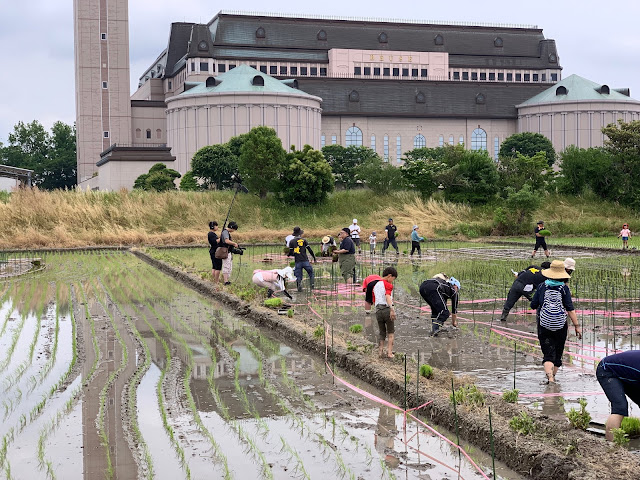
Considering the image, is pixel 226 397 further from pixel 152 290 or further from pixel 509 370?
pixel 152 290

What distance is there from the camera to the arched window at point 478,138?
88875mm

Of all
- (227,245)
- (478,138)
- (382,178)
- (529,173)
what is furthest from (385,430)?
(478,138)

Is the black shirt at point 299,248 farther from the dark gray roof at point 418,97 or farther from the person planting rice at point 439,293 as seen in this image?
the dark gray roof at point 418,97

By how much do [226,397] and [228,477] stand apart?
2518mm

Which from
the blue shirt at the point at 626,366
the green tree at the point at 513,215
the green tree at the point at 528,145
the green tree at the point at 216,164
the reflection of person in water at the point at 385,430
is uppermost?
the green tree at the point at 528,145

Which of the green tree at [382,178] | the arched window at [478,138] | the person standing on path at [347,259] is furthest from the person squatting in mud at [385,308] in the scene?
the arched window at [478,138]

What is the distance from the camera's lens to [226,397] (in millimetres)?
8977

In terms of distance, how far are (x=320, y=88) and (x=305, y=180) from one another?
38372mm

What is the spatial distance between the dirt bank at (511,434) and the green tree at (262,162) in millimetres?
38110

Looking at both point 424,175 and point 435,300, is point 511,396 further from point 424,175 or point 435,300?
point 424,175

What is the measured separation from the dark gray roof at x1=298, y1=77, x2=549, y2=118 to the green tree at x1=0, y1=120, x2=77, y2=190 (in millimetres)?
32502

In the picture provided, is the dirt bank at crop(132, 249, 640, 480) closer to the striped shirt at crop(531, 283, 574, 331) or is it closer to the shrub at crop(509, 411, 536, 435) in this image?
the shrub at crop(509, 411, 536, 435)

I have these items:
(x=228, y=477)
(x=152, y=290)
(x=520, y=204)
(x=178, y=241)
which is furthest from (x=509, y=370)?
(x=520, y=204)

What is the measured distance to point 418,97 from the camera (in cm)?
8694
